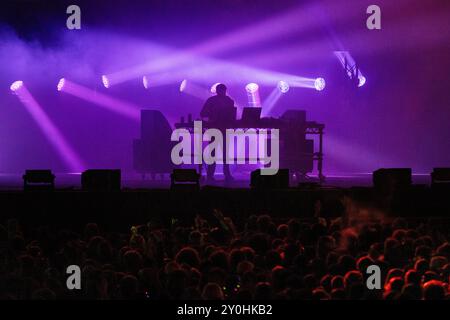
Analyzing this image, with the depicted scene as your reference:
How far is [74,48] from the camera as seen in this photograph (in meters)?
13.8

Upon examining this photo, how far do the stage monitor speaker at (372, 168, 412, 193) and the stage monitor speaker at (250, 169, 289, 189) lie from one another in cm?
113

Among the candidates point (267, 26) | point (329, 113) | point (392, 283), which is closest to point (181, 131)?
point (267, 26)

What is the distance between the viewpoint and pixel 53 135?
14219 mm

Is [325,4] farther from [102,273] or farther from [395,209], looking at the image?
[102,273]

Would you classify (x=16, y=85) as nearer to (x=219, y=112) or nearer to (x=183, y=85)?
(x=183, y=85)

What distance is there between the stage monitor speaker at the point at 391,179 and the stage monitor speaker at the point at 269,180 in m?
1.13

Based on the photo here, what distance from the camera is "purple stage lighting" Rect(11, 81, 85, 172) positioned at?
46.1 feet

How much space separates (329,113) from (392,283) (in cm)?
1259

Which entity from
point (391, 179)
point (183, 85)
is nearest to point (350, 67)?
point (183, 85)

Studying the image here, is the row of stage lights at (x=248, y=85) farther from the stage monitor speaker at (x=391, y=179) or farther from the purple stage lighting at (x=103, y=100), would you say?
the stage monitor speaker at (x=391, y=179)

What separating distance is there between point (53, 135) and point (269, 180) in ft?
29.6

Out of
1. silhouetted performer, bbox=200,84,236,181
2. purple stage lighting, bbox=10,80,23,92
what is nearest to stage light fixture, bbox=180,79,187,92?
silhouetted performer, bbox=200,84,236,181

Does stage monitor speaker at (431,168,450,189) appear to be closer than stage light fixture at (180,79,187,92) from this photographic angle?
Yes

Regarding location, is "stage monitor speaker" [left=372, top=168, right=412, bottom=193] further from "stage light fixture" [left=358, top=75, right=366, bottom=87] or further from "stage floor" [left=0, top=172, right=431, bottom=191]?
"stage light fixture" [left=358, top=75, right=366, bottom=87]
